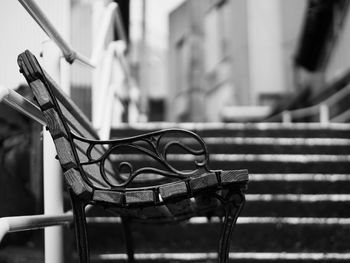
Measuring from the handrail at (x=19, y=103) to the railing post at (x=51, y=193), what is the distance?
139 millimetres

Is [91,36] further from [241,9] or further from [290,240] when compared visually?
[241,9]

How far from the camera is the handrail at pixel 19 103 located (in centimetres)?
160

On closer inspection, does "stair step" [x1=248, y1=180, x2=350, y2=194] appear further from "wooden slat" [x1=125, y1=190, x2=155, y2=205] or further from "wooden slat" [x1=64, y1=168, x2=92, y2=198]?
"wooden slat" [x1=64, y1=168, x2=92, y2=198]

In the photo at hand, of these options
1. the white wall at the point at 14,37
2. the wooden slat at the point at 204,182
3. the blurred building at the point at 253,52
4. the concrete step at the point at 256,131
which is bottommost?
the wooden slat at the point at 204,182

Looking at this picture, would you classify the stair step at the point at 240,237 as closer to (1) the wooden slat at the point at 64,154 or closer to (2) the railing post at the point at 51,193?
→ (2) the railing post at the point at 51,193

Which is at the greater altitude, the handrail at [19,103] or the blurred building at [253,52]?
the blurred building at [253,52]

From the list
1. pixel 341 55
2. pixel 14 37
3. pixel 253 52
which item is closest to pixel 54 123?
pixel 14 37

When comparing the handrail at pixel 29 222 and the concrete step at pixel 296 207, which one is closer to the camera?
the handrail at pixel 29 222

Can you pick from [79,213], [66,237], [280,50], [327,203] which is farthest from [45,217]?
[280,50]

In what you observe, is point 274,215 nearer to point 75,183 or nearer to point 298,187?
point 298,187

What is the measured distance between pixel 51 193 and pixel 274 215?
1.48 metres

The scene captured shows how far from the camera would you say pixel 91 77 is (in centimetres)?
389

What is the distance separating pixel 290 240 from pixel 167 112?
20078 mm

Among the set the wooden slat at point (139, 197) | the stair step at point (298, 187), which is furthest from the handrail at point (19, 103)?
the stair step at point (298, 187)
